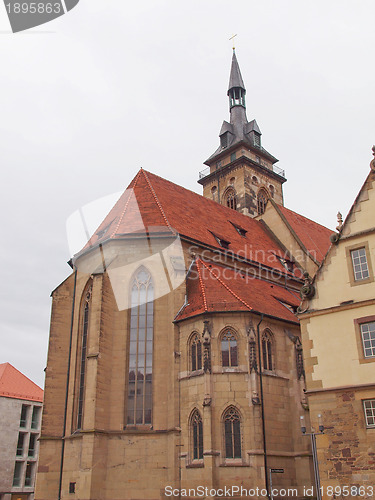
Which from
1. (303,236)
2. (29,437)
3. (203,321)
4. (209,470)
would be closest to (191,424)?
(209,470)

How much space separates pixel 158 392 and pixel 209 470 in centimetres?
384

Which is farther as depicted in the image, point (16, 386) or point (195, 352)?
point (16, 386)

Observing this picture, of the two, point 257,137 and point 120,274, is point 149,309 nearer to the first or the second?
point 120,274

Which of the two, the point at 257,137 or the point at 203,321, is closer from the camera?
the point at 203,321

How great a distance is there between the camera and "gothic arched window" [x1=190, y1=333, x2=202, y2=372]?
2088 cm

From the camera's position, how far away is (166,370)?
21672 mm

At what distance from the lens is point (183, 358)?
21406 millimetres

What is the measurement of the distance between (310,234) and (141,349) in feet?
57.2

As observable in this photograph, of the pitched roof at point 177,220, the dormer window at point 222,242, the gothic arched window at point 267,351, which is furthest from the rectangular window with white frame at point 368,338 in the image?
the dormer window at point 222,242

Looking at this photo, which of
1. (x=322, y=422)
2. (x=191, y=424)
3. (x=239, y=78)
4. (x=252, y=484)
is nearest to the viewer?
(x=322, y=422)

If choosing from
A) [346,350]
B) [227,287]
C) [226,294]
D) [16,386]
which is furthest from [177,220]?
[16,386]

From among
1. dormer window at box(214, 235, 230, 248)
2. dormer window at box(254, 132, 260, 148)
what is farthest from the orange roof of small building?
dormer window at box(254, 132, 260, 148)
